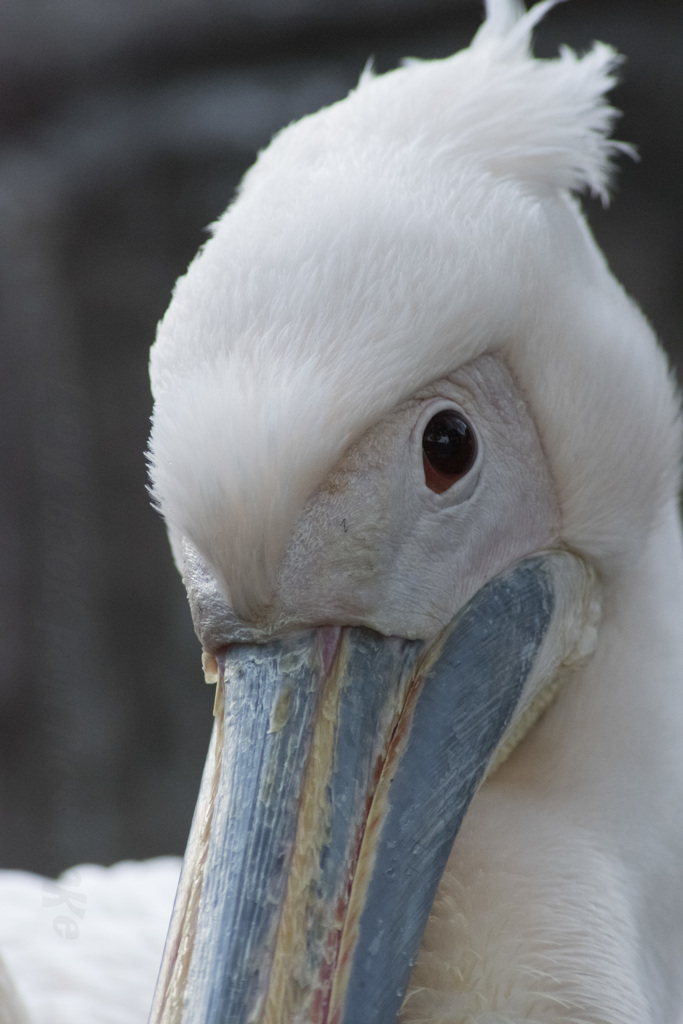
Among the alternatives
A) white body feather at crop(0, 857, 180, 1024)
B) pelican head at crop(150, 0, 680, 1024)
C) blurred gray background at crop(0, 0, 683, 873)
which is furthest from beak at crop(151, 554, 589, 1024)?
blurred gray background at crop(0, 0, 683, 873)

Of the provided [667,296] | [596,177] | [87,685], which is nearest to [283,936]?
[596,177]

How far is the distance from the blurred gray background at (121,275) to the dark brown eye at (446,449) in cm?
277

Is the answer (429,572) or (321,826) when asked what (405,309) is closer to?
(429,572)

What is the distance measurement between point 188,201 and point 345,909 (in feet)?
10.5

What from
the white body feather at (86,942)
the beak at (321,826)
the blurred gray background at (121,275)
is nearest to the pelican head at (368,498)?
the beak at (321,826)

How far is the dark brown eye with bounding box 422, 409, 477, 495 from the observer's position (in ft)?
3.97

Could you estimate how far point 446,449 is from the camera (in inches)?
48.4

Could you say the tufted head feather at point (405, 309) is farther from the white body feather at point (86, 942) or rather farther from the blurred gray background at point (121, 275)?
the blurred gray background at point (121, 275)

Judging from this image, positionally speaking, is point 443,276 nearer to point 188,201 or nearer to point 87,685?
point 188,201

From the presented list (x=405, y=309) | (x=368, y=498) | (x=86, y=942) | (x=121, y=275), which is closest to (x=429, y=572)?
(x=368, y=498)

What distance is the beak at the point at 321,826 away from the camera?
1051 mm

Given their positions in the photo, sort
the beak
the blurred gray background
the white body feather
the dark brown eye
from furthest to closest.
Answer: the blurred gray background < the white body feather < the dark brown eye < the beak

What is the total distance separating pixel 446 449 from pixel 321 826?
1.43 feet

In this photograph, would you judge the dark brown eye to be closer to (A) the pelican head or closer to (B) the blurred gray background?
(A) the pelican head
